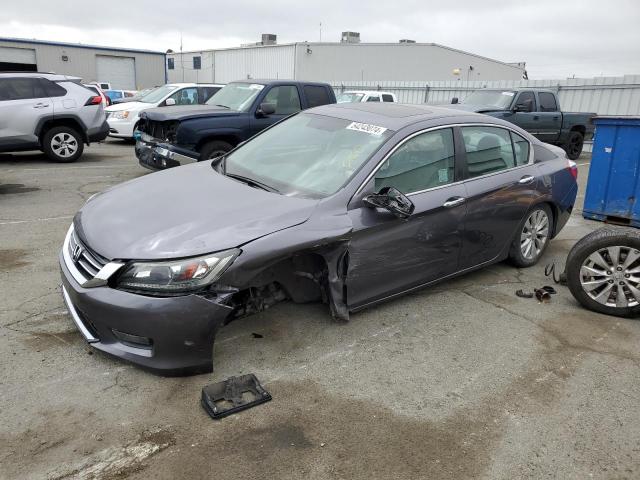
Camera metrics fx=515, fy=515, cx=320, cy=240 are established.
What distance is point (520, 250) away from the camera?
525 cm

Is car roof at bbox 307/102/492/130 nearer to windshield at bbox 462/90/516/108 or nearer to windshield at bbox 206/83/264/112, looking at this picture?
windshield at bbox 206/83/264/112

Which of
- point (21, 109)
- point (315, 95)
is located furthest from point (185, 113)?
point (21, 109)

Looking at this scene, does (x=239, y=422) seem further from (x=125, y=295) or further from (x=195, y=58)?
(x=195, y=58)

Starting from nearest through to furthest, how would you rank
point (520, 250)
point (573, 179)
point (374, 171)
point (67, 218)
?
point (374, 171) → point (520, 250) → point (573, 179) → point (67, 218)

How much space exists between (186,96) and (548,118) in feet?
31.6

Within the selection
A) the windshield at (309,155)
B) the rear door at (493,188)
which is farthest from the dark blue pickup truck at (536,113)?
the windshield at (309,155)

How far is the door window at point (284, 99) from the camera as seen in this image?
359 inches

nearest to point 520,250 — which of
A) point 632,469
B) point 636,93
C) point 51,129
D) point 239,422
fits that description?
point 632,469

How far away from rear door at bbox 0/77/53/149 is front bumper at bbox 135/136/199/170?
325 cm

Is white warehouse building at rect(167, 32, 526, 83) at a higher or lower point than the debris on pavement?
higher

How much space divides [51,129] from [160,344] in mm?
9207

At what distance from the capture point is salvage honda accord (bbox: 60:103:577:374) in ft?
9.83

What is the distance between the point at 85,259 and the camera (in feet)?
10.7

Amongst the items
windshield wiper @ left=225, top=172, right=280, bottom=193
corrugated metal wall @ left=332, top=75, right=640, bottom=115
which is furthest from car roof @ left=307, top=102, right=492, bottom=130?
corrugated metal wall @ left=332, top=75, right=640, bottom=115
